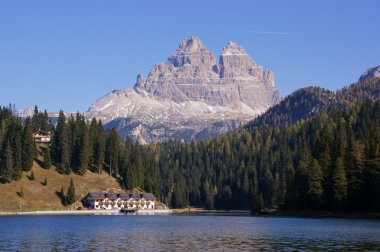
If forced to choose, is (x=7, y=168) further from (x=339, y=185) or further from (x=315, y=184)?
(x=339, y=185)

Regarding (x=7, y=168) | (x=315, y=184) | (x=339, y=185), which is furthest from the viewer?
(x=7, y=168)

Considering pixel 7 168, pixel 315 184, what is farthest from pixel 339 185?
pixel 7 168

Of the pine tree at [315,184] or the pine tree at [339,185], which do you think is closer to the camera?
the pine tree at [339,185]

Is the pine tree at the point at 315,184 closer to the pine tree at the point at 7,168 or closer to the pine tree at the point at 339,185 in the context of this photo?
the pine tree at the point at 339,185

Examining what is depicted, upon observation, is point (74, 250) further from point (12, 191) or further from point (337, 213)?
point (12, 191)

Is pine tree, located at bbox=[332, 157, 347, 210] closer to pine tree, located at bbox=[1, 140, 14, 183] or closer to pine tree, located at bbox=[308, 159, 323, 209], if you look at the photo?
pine tree, located at bbox=[308, 159, 323, 209]

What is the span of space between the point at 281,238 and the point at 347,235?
33.0 ft

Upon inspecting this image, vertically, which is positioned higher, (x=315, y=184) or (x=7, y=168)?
(x=7, y=168)

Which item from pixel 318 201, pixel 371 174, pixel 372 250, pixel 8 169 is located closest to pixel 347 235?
pixel 372 250

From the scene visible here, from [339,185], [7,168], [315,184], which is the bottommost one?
[339,185]

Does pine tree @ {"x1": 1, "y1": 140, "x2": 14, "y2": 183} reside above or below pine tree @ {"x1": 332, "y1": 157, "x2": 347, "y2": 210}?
above

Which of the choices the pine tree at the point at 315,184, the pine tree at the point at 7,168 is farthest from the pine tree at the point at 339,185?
the pine tree at the point at 7,168

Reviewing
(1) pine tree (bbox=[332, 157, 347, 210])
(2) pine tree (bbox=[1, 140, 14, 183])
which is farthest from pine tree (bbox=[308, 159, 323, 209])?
(2) pine tree (bbox=[1, 140, 14, 183])

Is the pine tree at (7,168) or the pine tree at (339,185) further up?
the pine tree at (7,168)
